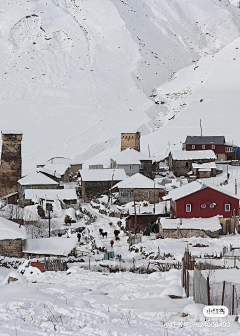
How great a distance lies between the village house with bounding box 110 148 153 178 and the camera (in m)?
45.4

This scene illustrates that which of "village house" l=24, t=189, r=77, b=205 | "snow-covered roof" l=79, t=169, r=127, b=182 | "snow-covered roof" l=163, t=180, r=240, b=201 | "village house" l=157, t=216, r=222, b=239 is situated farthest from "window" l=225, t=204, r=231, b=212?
"snow-covered roof" l=79, t=169, r=127, b=182

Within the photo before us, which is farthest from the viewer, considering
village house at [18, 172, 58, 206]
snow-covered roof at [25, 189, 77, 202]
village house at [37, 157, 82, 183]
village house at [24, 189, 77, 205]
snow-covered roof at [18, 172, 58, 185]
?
village house at [37, 157, 82, 183]

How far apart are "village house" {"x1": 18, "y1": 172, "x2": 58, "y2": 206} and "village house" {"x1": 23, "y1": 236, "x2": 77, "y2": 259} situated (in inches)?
593

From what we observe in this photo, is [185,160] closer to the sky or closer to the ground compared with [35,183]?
closer to the sky

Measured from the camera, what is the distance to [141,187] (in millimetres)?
36594

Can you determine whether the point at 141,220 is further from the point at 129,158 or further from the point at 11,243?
the point at 129,158

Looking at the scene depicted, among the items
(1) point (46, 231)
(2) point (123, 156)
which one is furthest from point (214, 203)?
(2) point (123, 156)

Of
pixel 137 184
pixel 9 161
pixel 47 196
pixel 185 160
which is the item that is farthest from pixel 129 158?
pixel 9 161

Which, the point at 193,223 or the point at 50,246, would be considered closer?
the point at 50,246

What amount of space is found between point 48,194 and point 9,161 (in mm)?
4134

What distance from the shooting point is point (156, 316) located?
9156mm

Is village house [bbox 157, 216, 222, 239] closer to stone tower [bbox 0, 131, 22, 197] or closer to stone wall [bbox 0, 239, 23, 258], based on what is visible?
stone wall [bbox 0, 239, 23, 258]

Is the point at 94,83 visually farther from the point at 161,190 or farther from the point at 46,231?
the point at 46,231

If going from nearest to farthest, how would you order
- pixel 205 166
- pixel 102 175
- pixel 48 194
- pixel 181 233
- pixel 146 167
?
pixel 181 233
pixel 48 194
pixel 102 175
pixel 205 166
pixel 146 167
